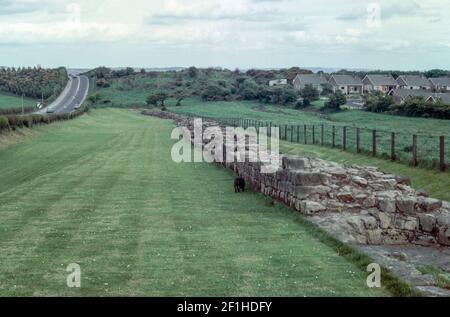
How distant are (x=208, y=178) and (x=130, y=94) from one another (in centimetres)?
15224

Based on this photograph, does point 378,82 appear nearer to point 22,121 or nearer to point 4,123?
point 22,121

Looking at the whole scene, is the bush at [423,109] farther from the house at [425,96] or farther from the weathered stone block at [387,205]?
the weathered stone block at [387,205]

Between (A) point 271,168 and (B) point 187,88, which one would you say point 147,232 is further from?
(B) point 187,88

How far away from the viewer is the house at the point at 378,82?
151 metres

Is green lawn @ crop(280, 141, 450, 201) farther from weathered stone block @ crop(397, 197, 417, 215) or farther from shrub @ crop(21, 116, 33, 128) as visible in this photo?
shrub @ crop(21, 116, 33, 128)

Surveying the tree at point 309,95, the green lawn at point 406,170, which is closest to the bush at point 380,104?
the tree at point 309,95

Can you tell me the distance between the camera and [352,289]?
382 inches

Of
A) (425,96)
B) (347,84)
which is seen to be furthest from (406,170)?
(347,84)

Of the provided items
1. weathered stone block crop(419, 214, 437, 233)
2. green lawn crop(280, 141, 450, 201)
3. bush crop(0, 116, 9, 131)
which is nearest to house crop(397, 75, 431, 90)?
bush crop(0, 116, 9, 131)

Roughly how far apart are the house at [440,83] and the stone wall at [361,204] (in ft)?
417

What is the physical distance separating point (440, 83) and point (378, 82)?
41.6 feet

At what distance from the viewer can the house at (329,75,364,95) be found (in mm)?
157250
